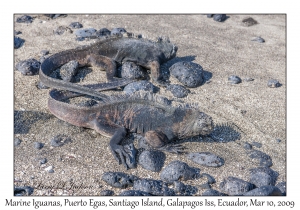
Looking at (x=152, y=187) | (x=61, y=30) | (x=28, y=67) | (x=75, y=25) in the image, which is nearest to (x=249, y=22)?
(x=75, y=25)

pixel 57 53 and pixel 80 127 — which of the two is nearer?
pixel 80 127

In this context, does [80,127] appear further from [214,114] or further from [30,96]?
[214,114]

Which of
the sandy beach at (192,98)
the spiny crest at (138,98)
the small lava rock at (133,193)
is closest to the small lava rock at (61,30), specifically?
the sandy beach at (192,98)

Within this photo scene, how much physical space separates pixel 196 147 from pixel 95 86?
5.35 ft

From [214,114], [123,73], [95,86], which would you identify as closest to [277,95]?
[214,114]

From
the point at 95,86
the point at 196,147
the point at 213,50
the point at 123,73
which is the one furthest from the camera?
the point at 213,50

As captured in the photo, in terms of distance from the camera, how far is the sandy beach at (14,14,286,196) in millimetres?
3676

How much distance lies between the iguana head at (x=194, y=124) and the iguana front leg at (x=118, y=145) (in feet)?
1.94

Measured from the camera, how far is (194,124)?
13.2ft

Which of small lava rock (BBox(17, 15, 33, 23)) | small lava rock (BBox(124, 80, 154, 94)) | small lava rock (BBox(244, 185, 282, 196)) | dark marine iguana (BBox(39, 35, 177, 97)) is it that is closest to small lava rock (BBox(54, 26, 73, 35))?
small lava rock (BBox(17, 15, 33, 23))

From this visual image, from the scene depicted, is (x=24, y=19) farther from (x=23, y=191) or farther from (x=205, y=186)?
(x=205, y=186)

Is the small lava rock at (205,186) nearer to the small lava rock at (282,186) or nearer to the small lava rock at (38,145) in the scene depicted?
the small lava rock at (282,186)
